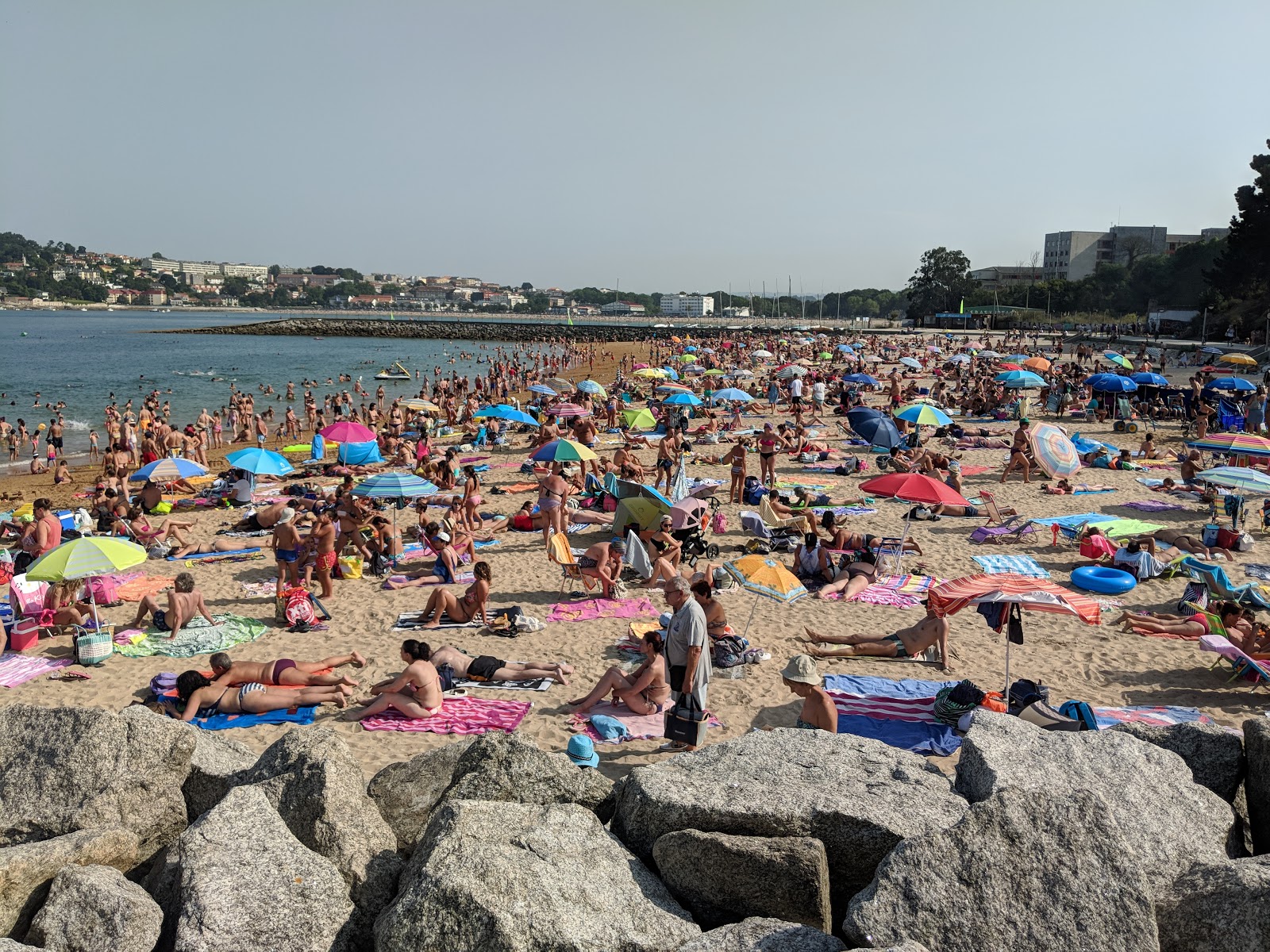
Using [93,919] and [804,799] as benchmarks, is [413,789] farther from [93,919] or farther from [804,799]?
[804,799]

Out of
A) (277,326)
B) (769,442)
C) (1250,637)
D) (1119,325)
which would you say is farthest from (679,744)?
(277,326)

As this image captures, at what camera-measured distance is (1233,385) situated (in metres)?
24.9

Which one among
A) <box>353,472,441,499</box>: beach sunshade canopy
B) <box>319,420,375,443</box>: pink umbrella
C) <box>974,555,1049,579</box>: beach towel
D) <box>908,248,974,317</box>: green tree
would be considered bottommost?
<box>974,555,1049,579</box>: beach towel

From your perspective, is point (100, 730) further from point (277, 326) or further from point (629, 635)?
point (277, 326)

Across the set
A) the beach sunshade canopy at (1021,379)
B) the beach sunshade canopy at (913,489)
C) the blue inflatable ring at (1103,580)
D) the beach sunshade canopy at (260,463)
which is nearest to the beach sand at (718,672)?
the blue inflatable ring at (1103,580)

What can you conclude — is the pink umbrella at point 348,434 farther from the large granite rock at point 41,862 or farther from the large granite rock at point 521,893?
the large granite rock at point 521,893

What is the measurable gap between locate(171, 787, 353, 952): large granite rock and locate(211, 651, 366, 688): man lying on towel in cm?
320

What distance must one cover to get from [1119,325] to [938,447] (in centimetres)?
5420

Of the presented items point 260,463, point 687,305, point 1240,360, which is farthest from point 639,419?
point 687,305

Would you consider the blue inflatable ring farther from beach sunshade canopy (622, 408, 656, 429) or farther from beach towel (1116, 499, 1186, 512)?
beach sunshade canopy (622, 408, 656, 429)

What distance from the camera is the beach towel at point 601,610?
9367mm

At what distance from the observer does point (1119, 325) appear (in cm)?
6544

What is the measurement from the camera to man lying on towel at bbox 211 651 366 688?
7.12 meters

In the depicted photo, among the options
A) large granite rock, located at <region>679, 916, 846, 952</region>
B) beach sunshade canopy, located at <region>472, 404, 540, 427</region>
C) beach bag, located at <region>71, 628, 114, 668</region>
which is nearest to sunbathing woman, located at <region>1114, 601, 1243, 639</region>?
large granite rock, located at <region>679, 916, 846, 952</region>
